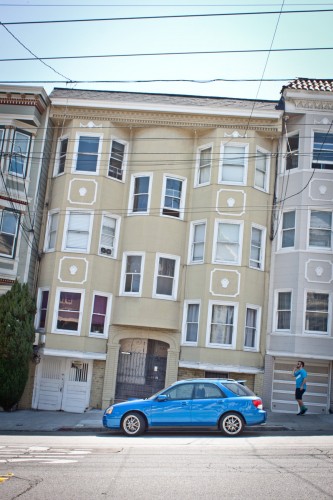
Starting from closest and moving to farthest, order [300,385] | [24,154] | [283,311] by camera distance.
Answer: [300,385], [283,311], [24,154]

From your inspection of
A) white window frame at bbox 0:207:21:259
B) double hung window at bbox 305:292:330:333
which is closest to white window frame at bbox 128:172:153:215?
white window frame at bbox 0:207:21:259

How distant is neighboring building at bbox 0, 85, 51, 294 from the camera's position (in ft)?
73.6

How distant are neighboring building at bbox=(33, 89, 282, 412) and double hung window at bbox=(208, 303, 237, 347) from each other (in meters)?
0.04

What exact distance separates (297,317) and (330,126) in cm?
743

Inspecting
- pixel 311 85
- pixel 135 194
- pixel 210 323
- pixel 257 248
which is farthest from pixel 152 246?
pixel 311 85

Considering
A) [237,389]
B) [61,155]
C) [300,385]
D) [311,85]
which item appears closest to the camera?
[237,389]

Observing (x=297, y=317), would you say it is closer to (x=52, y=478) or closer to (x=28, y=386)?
(x=28, y=386)

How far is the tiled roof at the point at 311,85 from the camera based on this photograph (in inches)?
902

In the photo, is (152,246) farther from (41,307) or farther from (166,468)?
(166,468)

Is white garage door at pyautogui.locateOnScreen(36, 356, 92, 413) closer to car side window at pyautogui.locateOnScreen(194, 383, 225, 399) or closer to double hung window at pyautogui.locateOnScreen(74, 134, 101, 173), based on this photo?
double hung window at pyautogui.locateOnScreen(74, 134, 101, 173)

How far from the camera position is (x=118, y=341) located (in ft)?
73.6

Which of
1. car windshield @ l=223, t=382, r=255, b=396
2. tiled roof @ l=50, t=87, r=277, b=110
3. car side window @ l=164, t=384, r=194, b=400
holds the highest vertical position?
tiled roof @ l=50, t=87, r=277, b=110

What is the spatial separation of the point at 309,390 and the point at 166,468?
12935mm

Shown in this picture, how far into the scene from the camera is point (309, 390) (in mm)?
21484
